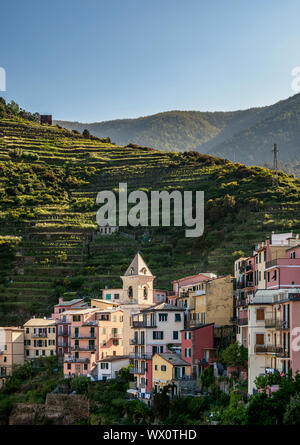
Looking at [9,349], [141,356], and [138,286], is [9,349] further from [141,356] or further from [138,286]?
[141,356]

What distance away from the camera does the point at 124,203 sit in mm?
125312

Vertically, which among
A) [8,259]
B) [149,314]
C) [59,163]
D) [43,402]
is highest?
[59,163]

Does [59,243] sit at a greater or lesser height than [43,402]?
greater

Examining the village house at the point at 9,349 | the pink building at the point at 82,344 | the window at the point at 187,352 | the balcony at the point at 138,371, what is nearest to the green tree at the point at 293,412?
the window at the point at 187,352

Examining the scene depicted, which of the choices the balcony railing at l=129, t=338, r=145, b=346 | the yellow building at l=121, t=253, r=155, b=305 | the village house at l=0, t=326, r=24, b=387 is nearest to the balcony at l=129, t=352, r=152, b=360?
the balcony railing at l=129, t=338, r=145, b=346

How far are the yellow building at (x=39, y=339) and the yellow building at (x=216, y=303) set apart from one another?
66.2 ft

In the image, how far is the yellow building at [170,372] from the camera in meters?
58.3

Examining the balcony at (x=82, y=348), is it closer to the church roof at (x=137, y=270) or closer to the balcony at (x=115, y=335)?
the balcony at (x=115, y=335)

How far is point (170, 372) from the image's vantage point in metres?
59.3

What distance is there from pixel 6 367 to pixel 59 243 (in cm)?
3428

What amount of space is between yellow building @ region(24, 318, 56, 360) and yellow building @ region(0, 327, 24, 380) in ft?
3.06
